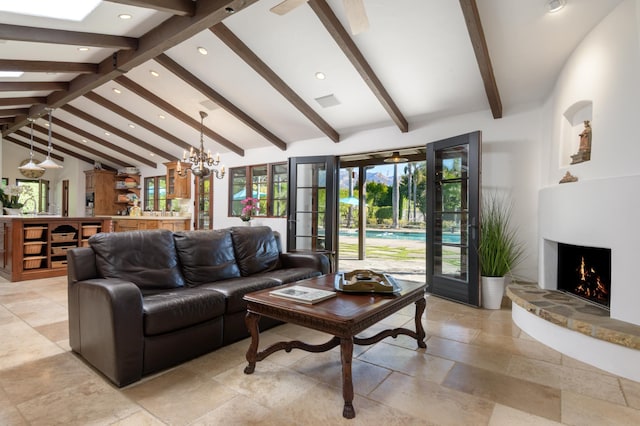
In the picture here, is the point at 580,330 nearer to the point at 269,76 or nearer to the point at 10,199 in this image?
the point at 269,76

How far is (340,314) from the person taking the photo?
1.95 m

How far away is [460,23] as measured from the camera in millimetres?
3273

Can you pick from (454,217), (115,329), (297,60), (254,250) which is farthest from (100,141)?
(454,217)

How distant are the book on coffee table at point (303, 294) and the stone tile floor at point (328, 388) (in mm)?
550

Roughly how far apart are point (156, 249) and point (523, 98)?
4393mm

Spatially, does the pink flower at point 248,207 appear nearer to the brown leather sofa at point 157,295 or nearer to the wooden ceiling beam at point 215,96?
the wooden ceiling beam at point 215,96

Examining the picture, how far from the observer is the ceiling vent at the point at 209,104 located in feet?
18.8

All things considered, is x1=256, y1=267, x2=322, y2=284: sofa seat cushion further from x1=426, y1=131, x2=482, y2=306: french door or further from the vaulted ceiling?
the vaulted ceiling

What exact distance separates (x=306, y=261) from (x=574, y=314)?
256cm

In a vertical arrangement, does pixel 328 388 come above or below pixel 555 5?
below

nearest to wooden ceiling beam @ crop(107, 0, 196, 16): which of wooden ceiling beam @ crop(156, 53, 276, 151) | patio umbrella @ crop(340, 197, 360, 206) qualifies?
wooden ceiling beam @ crop(156, 53, 276, 151)

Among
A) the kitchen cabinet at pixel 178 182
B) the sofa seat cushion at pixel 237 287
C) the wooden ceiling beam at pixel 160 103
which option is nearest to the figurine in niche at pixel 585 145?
the sofa seat cushion at pixel 237 287

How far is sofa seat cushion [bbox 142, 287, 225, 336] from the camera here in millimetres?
2309

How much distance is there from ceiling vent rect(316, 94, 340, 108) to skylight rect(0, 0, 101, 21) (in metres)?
2.78
